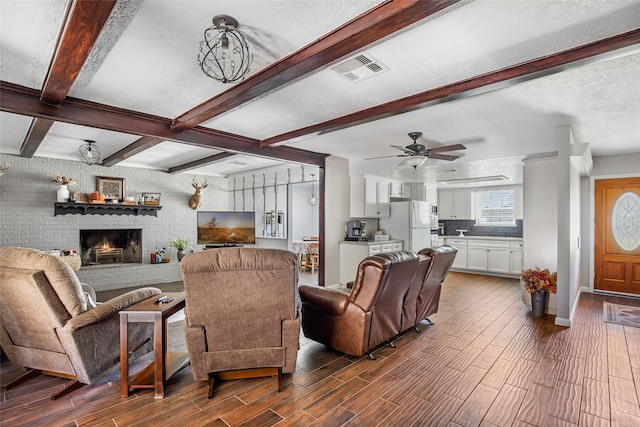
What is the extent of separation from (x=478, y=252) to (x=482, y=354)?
507cm

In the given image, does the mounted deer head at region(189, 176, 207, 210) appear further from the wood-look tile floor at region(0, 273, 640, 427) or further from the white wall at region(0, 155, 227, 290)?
the wood-look tile floor at region(0, 273, 640, 427)

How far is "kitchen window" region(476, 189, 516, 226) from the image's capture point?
7.89m

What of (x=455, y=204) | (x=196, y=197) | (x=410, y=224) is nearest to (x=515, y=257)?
(x=455, y=204)

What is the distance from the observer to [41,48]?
7.55 ft

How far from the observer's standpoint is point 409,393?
251 centimetres

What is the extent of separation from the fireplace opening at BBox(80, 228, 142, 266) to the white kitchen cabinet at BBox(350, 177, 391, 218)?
15.6 feet

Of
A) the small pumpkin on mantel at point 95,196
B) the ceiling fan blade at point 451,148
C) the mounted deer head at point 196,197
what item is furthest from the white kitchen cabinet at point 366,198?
the small pumpkin on mantel at point 95,196

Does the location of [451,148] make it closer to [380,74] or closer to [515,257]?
[380,74]

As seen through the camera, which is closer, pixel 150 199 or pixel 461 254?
pixel 150 199

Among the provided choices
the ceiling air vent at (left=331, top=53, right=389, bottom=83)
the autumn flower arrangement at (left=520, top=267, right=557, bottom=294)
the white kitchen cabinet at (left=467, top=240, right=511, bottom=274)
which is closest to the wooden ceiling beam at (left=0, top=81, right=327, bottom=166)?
the ceiling air vent at (left=331, top=53, right=389, bottom=83)

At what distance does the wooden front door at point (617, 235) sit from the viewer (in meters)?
5.64

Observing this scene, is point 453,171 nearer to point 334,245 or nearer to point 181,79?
point 334,245

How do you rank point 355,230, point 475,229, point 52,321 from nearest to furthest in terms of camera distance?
point 52,321
point 355,230
point 475,229

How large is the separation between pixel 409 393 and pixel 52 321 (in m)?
2.77
